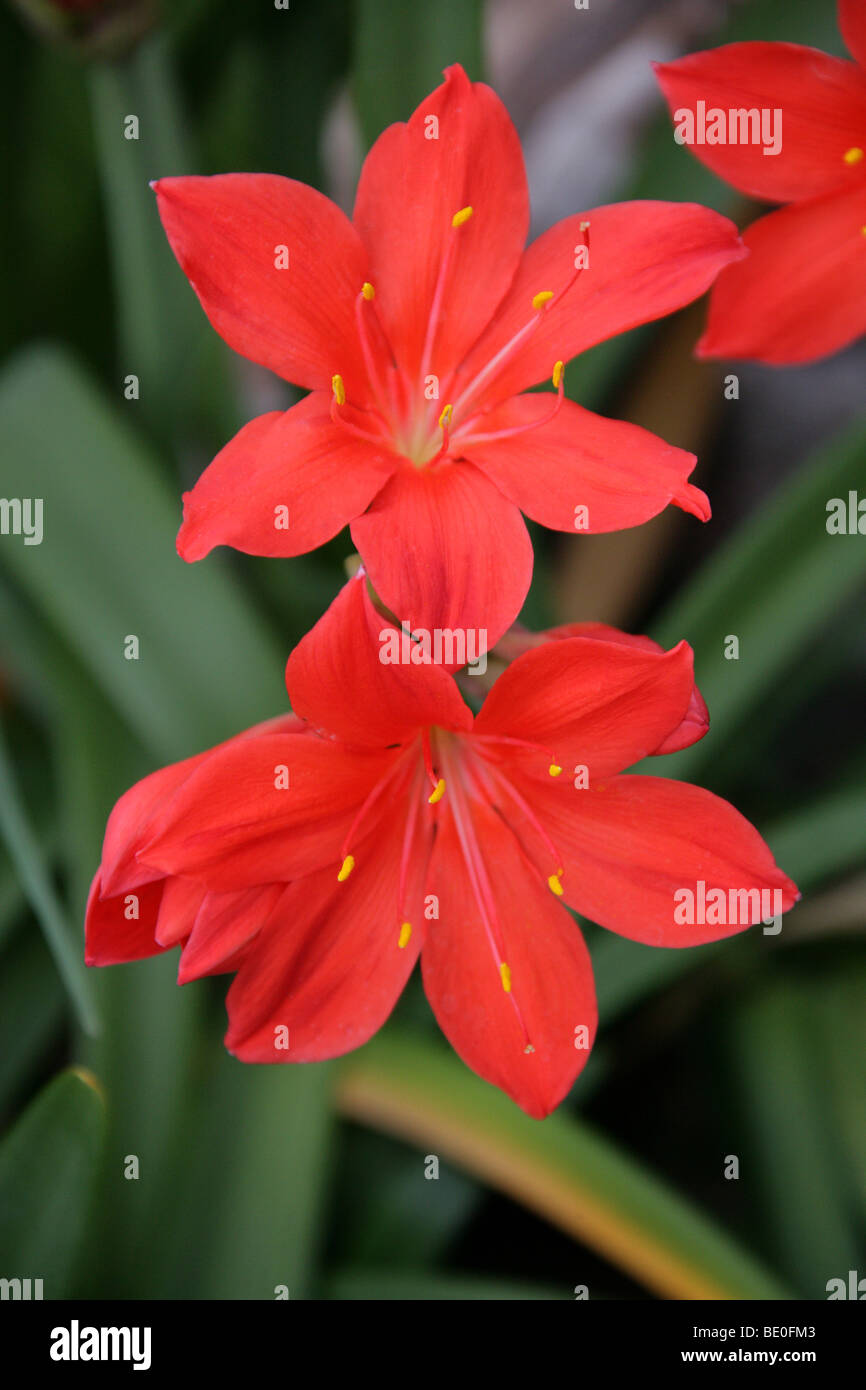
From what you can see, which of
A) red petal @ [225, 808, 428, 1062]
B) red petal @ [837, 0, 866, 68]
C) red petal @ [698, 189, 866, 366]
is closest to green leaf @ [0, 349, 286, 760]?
red petal @ [225, 808, 428, 1062]

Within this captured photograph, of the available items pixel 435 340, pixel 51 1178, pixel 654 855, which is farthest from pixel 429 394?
pixel 51 1178

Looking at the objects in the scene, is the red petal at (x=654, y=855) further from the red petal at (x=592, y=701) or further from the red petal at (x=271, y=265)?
the red petal at (x=271, y=265)

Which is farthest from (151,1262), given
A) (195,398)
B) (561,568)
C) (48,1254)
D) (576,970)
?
(561,568)

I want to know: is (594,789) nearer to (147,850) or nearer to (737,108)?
(147,850)

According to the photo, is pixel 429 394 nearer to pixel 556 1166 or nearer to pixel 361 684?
pixel 361 684

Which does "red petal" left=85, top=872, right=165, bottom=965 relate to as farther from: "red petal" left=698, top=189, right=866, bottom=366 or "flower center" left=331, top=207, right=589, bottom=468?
"red petal" left=698, top=189, right=866, bottom=366

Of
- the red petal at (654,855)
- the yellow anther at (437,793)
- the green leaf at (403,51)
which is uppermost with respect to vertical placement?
the green leaf at (403,51)

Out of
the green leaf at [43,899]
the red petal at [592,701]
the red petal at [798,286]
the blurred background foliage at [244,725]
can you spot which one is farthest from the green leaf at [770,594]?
the green leaf at [43,899]
